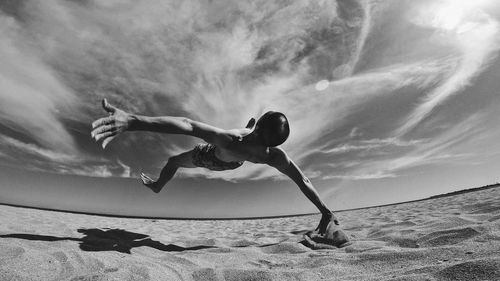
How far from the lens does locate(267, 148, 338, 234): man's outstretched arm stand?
3.84m

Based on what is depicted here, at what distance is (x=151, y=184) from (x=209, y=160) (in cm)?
149

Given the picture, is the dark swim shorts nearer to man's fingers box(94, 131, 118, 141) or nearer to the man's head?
the man's head

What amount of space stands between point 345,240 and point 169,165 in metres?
3.20

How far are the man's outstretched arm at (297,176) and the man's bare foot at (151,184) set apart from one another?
2243 mm

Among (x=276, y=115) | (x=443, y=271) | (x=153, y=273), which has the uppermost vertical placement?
(x=276, y=115)

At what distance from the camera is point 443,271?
1.53m

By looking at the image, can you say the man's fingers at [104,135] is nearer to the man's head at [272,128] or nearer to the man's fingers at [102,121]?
the man's fingers at [102,121]

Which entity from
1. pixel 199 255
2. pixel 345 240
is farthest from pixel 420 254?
pixel 199 255

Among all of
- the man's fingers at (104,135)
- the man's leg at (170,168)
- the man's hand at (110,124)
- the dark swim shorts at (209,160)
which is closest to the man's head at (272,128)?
the dark swim shorts at (209,160)

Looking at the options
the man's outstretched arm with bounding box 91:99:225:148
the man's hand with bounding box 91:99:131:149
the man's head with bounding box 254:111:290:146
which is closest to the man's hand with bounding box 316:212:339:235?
the man's head with bounding box 254:111:290:146

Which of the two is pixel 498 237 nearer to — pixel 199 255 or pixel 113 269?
pixel 199 255

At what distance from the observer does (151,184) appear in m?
5.05

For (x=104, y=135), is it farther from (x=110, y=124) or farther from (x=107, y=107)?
(x=107, y=107)

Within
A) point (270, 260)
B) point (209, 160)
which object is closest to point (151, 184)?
point (209, 160)
